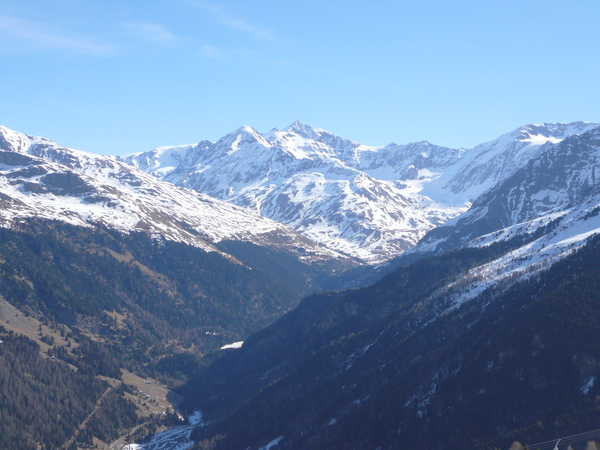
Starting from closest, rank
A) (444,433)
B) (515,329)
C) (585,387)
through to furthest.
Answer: (585,387) → (444,433) → (515,329)

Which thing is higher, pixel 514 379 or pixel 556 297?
pixel 556 297

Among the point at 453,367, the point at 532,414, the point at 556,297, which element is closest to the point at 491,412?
the point at 532,414

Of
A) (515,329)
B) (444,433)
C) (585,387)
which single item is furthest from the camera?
(515,329)

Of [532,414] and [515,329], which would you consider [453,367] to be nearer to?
[515,329]

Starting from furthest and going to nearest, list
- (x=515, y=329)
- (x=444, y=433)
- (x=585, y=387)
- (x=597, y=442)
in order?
(x=515, y=329) → (x=444, y=433) → (x=585, y=387) → (x=597, y=442)

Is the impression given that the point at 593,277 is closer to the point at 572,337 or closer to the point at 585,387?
the point at 572,337

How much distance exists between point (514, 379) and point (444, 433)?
26.2 meters

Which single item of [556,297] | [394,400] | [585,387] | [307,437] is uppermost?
[556,297]

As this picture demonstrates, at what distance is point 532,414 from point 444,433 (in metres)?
24.9

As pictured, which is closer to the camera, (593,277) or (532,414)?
(532,414)

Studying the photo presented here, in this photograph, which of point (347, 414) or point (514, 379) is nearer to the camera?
point (514, 379)

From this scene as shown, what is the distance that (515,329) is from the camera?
188 metres

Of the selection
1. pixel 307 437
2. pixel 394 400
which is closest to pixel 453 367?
pixel 394 400

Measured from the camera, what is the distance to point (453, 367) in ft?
625
